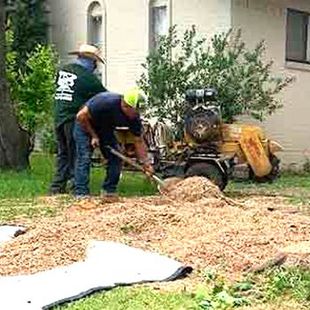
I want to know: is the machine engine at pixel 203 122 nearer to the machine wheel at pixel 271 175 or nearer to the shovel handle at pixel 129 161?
the machine wheel at pixel 271 175

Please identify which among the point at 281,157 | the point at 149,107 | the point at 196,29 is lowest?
the point at 281,157

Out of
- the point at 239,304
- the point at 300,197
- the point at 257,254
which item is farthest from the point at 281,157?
the point at 239,304

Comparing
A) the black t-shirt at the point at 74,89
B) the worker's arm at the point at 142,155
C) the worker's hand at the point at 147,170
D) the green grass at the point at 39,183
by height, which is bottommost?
the green grass at the point at 39,183

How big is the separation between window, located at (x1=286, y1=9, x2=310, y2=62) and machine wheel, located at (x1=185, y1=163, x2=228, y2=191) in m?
6.42

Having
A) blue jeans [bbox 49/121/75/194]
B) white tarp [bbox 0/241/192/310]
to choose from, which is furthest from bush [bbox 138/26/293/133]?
white tarp [bbox 0/241/192/310]

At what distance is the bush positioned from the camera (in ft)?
50.3

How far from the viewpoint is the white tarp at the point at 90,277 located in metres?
5.98

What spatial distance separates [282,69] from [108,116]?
7678mm

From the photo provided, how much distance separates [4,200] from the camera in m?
11.7

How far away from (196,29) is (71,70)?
581 cm

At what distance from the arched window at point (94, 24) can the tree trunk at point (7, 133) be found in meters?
4.85

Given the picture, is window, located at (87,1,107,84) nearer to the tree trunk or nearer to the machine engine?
the tree trunk

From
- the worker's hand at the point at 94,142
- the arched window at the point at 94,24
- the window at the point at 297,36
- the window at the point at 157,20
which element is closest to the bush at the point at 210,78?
the window at the point at 157,20

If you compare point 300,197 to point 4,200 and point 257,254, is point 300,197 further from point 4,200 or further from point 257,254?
point 257,254
